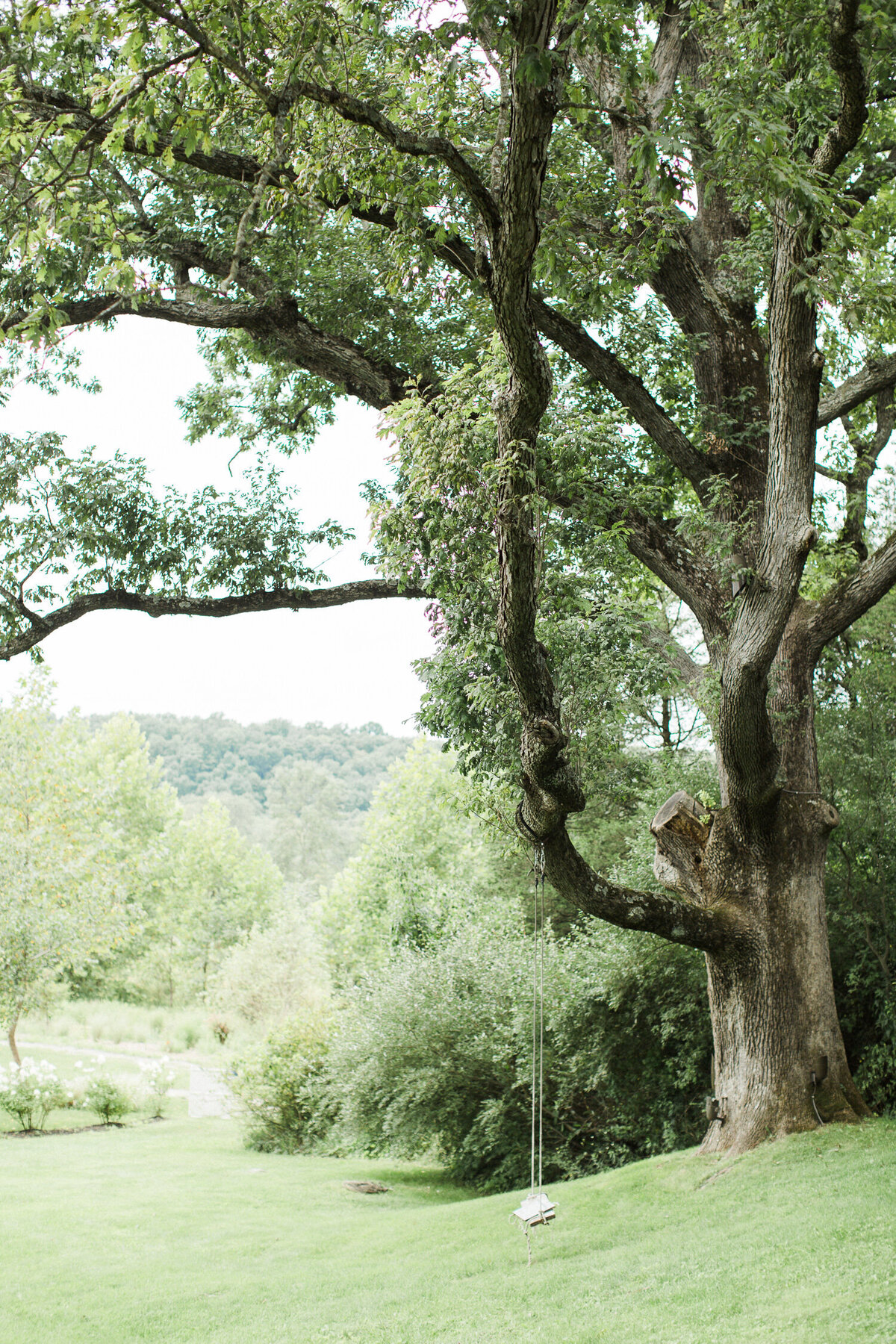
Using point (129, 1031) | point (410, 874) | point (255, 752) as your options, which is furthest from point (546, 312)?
point (255, 752)

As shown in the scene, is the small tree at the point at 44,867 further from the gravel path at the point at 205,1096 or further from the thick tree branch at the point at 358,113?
the thick tree branch at the point at 358,113

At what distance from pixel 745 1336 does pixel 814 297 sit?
19.8 ft

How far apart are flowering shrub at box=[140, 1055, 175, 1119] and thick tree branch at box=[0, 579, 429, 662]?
14.7 m

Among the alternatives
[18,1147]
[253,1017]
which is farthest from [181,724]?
[18,1147]

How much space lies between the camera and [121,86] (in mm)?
4840

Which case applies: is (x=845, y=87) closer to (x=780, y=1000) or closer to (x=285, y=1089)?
(x=780, y=1000)

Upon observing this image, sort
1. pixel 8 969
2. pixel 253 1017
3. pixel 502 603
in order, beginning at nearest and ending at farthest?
pixel 502 603 → pixel 8 969 → pixel 253 1017

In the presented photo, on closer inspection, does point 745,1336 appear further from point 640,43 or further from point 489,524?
point 640,43

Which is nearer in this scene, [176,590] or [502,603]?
[502,603]

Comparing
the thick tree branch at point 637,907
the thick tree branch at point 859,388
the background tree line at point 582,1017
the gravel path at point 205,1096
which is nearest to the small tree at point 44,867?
the gravel path at point 205,1096

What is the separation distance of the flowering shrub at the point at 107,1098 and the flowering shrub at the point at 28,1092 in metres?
0.96

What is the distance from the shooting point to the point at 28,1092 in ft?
59.6

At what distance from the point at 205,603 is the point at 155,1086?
15.0 metres

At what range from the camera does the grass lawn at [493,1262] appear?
5508 mm
